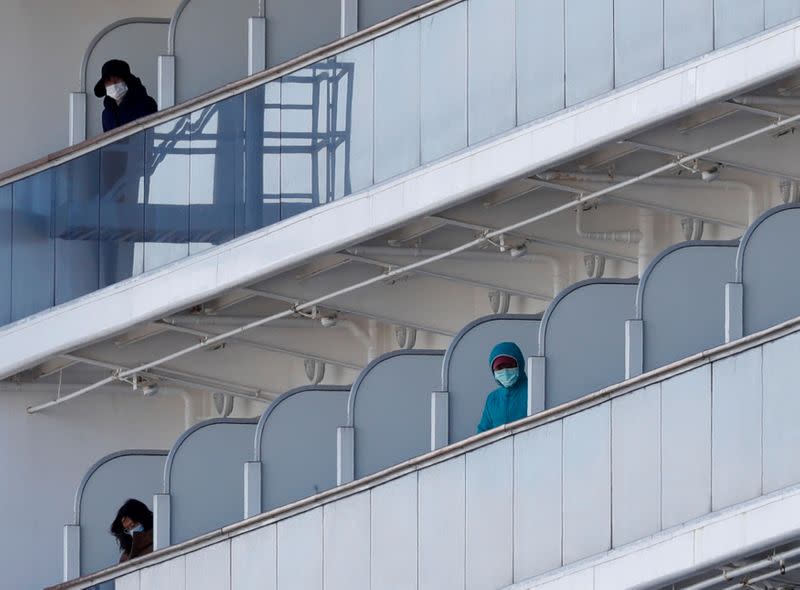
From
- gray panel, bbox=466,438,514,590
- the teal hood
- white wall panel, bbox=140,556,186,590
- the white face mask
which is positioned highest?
the white face mask

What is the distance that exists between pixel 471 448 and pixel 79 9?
20.7 ft

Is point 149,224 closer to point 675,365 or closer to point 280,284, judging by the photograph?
point 280,284

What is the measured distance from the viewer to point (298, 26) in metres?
20.8

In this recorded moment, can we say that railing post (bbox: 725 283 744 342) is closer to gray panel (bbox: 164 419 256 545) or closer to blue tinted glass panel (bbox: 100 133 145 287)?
gray panel (bbox: 164 419 256 545)

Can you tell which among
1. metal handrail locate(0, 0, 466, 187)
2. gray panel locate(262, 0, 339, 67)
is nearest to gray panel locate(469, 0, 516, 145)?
metal handrail locate(0, 0, 466, 187)

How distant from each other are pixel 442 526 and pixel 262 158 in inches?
117

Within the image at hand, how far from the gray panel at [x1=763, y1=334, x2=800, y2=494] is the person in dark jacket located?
5.72m

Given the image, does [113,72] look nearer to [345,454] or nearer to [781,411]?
[345,454]

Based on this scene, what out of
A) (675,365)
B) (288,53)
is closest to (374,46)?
(288,53)

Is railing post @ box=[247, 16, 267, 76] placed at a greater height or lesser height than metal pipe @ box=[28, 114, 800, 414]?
greater

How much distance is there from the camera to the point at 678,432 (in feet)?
55.3

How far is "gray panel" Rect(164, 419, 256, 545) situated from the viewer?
19844 mm

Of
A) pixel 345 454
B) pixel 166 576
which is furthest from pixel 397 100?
pixel 166 576

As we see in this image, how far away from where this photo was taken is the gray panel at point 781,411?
1639 centimetres
